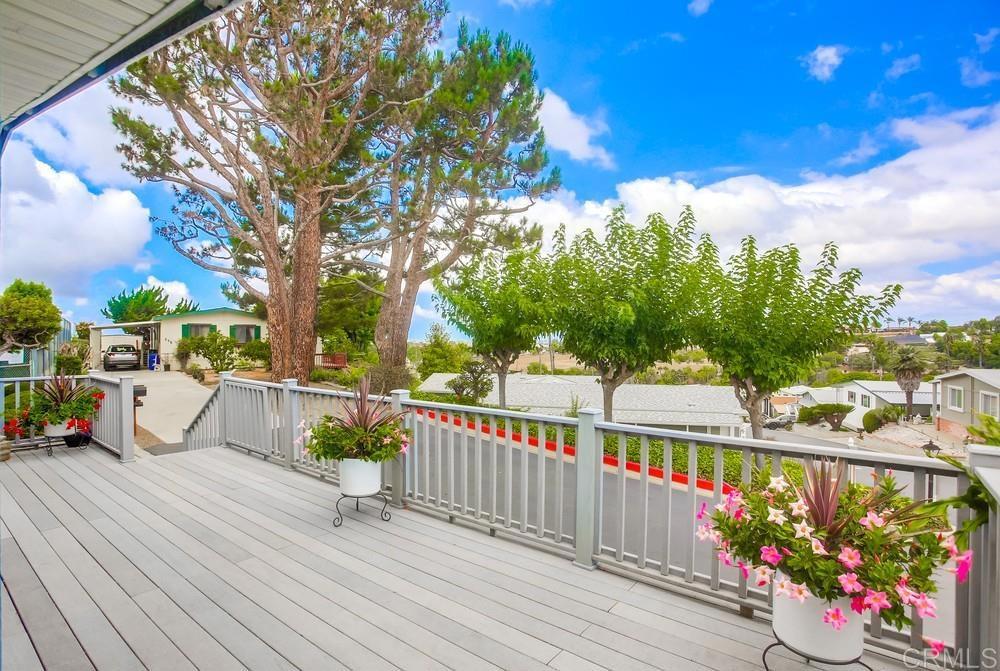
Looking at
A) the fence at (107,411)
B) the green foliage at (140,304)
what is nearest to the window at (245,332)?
the green foliage at (140,304)

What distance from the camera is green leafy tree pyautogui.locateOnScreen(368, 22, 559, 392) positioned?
1370cm

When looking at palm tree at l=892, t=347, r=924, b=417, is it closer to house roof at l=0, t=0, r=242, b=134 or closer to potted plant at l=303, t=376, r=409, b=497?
potted plant at l=303, t=376, r=409, b=497

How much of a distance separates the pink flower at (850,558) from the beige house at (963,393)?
447cm

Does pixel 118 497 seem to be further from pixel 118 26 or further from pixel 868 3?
pixel 868 3

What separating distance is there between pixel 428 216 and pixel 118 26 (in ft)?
40.0

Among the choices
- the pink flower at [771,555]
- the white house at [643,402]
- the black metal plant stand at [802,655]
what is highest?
the pink flower at [771,555]

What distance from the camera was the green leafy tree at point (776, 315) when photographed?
1119 cm

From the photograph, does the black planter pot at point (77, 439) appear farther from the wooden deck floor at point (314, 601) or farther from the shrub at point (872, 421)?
the shrub at point (872, 421)

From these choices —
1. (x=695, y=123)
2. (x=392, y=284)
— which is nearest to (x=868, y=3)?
(x=695, y=123)

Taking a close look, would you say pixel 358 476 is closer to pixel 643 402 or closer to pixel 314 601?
pixel 314 601

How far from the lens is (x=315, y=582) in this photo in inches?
103

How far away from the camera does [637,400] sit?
16281 millimetres

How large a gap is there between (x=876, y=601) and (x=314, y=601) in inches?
88.3

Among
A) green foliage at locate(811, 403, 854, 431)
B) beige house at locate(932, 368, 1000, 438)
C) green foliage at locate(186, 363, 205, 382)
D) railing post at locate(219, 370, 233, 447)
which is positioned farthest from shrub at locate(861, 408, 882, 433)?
green foliage at locate(186, 363, 205, 382)
